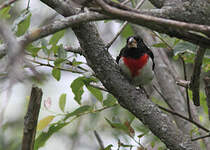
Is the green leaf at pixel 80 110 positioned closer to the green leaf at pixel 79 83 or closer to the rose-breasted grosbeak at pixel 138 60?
the green leaf at pixel 79 83

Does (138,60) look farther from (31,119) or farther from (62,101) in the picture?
(31,119)

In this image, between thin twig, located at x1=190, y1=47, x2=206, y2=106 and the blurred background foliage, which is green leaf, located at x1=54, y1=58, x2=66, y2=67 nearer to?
the blurred background foliage

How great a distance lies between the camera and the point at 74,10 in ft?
6.02

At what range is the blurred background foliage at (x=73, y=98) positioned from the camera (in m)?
2.21

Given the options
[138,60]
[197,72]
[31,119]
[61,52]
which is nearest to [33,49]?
[61,52]

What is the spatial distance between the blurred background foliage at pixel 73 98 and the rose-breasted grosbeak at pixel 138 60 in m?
0.18

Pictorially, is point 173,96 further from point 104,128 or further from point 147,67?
point 104,128

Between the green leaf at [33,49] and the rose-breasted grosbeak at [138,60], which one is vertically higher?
the green leaf at [33,49]

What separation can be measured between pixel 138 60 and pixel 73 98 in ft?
2.35

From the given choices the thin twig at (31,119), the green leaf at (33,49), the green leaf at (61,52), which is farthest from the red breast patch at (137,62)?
the thin twig at (31,119)

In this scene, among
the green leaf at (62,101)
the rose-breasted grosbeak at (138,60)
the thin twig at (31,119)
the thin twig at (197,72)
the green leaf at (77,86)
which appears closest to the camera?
the thin twig at (31,119)

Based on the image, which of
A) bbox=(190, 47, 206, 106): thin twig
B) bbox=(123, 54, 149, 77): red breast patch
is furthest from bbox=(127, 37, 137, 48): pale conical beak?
bbox=(190, 47, 206, 106): thin twig

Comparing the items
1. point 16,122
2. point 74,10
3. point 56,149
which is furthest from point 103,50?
point 56,149

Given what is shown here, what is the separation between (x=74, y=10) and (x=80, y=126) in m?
3.17
